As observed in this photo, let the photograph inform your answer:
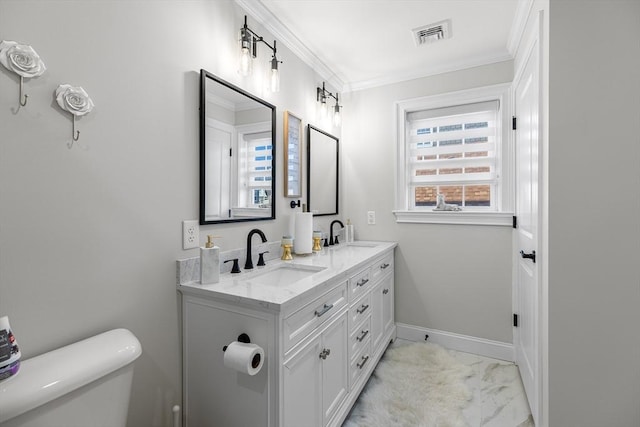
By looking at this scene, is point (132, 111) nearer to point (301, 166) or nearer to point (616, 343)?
point (301, 166)

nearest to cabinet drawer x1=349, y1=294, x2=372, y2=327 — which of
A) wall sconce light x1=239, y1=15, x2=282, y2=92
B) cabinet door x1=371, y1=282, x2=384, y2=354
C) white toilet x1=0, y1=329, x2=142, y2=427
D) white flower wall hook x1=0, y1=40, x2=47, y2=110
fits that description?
cabinet door x1=371, y1=282, x2=384, y2=354

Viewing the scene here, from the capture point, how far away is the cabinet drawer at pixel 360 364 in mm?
1825

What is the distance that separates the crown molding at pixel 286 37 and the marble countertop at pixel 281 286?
1.51 m

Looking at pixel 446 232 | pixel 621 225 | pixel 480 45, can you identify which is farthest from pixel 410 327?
pixel 480 45

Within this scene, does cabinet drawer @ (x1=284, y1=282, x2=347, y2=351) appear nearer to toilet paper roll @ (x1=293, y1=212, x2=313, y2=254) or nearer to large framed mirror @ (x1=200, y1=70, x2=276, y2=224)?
toilet paper roll @ (x1=293, y1=212, x2=313, y2=254)

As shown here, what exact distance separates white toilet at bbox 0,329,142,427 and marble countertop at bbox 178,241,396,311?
35 cm

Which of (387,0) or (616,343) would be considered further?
(387,0)

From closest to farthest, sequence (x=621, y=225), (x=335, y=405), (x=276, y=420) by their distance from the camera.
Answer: (x=276, y=420) → (x=621, y=225) → (x=335, y=405)

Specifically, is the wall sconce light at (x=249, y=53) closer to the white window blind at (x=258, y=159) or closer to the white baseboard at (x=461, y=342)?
the white window blind at (x=258, y=159)

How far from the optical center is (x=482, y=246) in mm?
2508

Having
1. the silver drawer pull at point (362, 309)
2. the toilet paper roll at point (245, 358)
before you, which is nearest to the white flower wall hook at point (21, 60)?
the toilet paper roll at point (245, 358)

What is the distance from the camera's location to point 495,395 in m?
1.99

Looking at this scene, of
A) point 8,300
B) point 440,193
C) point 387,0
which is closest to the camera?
point 8,300

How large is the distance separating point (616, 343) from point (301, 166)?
1980 millimetres
